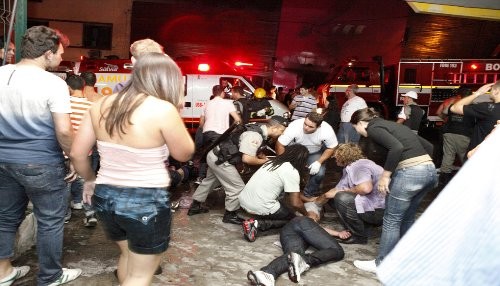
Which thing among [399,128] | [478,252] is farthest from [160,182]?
[399,128]

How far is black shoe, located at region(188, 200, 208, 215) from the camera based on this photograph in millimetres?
5906

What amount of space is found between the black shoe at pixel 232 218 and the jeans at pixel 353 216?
1240mm

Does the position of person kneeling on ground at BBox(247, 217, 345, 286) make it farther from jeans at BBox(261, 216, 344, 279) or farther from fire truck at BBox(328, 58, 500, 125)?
fire truck at BBox(328, 58, 500, 125)

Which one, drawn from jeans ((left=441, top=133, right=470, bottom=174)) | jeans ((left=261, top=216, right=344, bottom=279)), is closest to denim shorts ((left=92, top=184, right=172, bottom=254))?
jeans ((left=261, top=216, right=344, bottom=279))

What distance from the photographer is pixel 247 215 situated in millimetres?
5492

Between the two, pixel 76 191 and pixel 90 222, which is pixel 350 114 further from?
pixel 90 222

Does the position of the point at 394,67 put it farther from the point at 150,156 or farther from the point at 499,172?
the point at 499,172

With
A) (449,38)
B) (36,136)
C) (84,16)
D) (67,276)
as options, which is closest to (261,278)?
(67,276)

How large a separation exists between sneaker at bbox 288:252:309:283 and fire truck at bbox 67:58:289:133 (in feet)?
23.3

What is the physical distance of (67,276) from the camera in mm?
3676

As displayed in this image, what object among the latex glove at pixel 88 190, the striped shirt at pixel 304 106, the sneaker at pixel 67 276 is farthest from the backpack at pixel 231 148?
the striped shirt at pixel 304 106

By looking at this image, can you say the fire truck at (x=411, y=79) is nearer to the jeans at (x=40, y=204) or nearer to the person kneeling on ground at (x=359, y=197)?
the person kneeling on ground at (x=359, y=197)

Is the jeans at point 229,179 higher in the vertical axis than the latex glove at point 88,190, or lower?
lower

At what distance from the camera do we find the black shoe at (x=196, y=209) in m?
5.91
